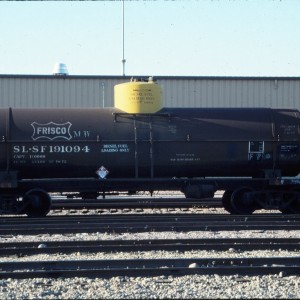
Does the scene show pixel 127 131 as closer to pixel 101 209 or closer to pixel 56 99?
pixel 101 209

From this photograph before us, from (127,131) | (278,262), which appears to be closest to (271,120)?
(127,131)

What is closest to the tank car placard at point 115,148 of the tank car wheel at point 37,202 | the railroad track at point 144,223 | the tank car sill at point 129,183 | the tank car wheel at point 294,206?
the tank car sill at point 129,183

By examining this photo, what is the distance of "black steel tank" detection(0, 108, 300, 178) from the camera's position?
59.9 feet

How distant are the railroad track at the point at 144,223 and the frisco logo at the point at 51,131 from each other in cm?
229

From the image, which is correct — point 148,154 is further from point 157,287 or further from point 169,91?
point 169,91

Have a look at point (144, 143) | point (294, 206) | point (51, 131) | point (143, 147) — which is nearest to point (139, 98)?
point (144, 143)

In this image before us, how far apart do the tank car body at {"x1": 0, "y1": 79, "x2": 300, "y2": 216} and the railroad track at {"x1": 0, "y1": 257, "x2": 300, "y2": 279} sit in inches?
311

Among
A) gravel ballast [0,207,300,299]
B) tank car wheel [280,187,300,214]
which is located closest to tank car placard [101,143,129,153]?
tank car wheel [280,187,300,214]

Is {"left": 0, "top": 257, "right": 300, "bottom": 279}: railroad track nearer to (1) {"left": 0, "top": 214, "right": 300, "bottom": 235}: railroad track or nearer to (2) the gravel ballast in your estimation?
(2) the gravel ballast

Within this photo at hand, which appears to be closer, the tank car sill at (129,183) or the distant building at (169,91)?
the tank car sill at (129,183)

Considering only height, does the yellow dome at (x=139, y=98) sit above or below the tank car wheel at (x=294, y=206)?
above

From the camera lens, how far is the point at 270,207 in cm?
1911

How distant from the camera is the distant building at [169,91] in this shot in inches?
1203

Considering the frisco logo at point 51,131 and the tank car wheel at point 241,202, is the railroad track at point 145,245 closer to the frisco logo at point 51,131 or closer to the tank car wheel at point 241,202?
the tank car wheel at point 241,202
